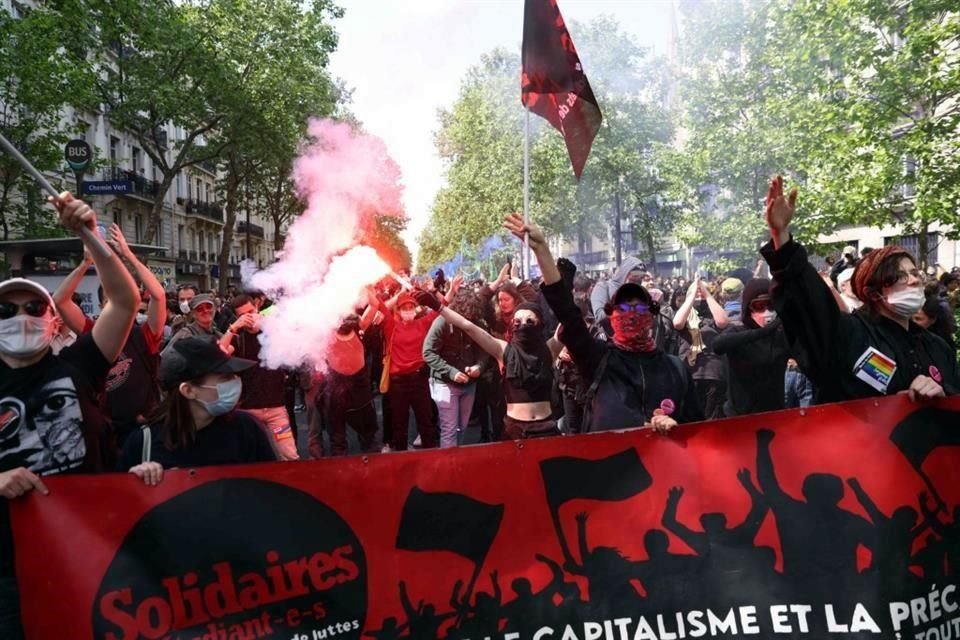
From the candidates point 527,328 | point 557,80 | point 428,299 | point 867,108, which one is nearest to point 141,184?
point 867,108

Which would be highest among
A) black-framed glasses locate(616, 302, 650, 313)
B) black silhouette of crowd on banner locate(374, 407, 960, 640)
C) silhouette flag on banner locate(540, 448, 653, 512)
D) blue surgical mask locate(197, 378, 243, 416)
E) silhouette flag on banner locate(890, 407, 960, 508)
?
Result: black-framed glasses locate(616, 302, 650, 313)

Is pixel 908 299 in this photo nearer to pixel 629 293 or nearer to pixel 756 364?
pixel 629 293

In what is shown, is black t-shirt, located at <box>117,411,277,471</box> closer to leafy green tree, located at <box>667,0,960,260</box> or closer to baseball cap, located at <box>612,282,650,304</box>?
baseball cap, located at <box>612,282,650,304</box>

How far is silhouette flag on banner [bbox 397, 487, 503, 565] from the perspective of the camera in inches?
123

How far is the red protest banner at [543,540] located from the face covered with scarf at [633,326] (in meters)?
0.69

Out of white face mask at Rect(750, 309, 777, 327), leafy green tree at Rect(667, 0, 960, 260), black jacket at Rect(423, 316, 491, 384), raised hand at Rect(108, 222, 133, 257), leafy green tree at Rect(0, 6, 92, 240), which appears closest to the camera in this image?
raised hand at Rect(108, 222, 133, 257)

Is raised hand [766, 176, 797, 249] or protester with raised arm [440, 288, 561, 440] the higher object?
raised hand [766, 176, 797, 249]

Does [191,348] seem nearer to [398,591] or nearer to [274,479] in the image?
[274,479]

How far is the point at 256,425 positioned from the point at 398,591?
939 millimetres

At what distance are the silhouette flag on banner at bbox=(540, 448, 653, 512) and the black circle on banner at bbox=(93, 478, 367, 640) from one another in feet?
2.60

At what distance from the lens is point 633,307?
3.89m

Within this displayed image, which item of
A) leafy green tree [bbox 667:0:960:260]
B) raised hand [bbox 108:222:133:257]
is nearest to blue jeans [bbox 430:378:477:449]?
raised hand [bbox 108:222:133:257]

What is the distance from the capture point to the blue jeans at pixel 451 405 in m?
7.70

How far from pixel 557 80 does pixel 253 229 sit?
64.4 metres
